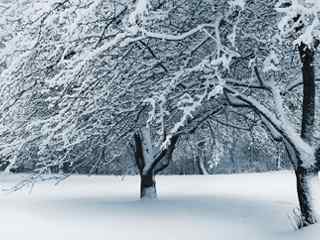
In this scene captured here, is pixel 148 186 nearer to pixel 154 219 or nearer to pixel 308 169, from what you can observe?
pixel 154 219

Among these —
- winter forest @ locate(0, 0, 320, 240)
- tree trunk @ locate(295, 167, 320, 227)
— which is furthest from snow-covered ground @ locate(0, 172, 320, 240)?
tree trunk @ locate(295, 167, 320, 227)

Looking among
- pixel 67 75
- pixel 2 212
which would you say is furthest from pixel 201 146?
pixel 67 75

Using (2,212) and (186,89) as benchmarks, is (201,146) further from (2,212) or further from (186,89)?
(186,89)

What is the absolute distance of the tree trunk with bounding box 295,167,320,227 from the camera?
344 inches

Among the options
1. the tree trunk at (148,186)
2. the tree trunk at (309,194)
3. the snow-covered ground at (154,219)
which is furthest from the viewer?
the tree trunk at (148,186)

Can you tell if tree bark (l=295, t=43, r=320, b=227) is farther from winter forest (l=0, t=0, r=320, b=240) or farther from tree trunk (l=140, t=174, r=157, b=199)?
Answer: tree trunk (l=140, t=174, r=157, b=199)

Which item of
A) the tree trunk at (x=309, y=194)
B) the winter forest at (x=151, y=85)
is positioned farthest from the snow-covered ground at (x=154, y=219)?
the tree trunk at (x=309, y=194)

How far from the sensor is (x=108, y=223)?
10.6m

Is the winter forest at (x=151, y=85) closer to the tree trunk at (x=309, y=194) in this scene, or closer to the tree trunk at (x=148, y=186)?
the tree trunk at (x=309, y=194)

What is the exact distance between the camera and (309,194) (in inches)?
348

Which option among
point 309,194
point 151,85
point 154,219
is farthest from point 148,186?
point 309,194

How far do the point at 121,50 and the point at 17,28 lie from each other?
201 cm

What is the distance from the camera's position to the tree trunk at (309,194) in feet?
28.7

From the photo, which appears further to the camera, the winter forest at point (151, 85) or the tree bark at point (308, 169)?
the tree bark at point (308, 169)
